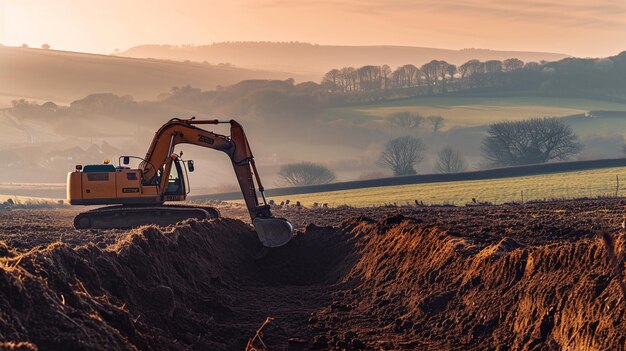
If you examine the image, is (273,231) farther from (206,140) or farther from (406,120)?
(406,120)

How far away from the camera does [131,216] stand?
113 feet

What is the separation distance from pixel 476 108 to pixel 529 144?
1599 inches

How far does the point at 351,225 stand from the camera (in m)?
31.8

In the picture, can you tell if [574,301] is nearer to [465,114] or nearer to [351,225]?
[351,225]

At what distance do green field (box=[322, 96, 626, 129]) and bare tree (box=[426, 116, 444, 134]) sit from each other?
3.27 feet

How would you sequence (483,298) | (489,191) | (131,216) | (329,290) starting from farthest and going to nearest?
(489,191) → (131,216) → (329,290) → (483,298)

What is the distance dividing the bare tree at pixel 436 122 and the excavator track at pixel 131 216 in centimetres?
9366

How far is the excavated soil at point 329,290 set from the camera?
39.8ft

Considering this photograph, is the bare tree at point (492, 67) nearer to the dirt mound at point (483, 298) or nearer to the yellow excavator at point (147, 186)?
the yellow excavator at point (147, 186)

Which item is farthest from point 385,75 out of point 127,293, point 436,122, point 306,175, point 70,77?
point 127,293

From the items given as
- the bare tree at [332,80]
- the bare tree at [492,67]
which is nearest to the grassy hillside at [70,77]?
the bare tree at [332,80]

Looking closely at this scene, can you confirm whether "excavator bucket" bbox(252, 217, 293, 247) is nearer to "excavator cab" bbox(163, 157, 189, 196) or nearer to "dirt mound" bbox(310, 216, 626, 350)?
"dirt mound" bbox(310, 216, 626, 350)

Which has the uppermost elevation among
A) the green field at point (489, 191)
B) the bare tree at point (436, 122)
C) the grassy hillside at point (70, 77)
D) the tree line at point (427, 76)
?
the grassy hillside at point (70, 77)

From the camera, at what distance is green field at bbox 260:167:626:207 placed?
57406 mm
